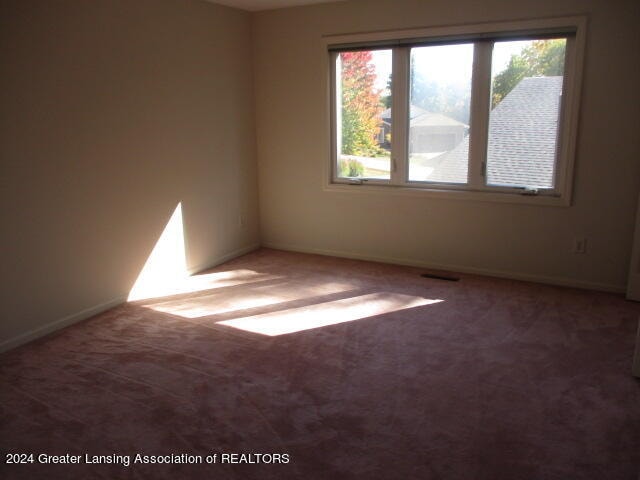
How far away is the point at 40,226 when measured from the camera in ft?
10.7

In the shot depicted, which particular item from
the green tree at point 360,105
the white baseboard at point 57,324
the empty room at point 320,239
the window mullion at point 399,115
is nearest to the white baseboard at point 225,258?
the empty room at point 320,239

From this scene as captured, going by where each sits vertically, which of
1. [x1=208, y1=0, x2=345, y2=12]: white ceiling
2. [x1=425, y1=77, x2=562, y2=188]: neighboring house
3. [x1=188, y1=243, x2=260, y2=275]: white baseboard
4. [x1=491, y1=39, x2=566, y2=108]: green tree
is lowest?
[x1=188, y1=243, x2=260, y2=275]: white baseboard

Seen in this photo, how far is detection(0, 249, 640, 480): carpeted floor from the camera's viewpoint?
2174 millimetres

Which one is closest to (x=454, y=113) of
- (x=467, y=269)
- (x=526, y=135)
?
(x=526, y=135)

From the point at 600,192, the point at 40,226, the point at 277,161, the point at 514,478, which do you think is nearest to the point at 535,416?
the point at 514,478

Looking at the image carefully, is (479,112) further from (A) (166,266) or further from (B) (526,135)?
(A) (166,266)

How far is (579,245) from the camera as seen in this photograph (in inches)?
162

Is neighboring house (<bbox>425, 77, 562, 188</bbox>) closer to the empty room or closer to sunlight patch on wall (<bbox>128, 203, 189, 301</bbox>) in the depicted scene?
the empty room

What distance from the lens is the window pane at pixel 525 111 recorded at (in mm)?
3994

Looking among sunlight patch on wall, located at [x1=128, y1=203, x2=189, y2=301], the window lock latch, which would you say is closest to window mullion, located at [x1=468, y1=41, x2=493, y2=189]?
the window lock latch

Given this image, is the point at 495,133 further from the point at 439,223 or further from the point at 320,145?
the point at 320,145

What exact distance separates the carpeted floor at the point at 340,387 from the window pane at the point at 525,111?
39.7 inches

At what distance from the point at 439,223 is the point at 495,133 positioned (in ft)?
3.01

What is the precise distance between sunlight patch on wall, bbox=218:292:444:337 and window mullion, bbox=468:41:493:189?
49.1 inches
